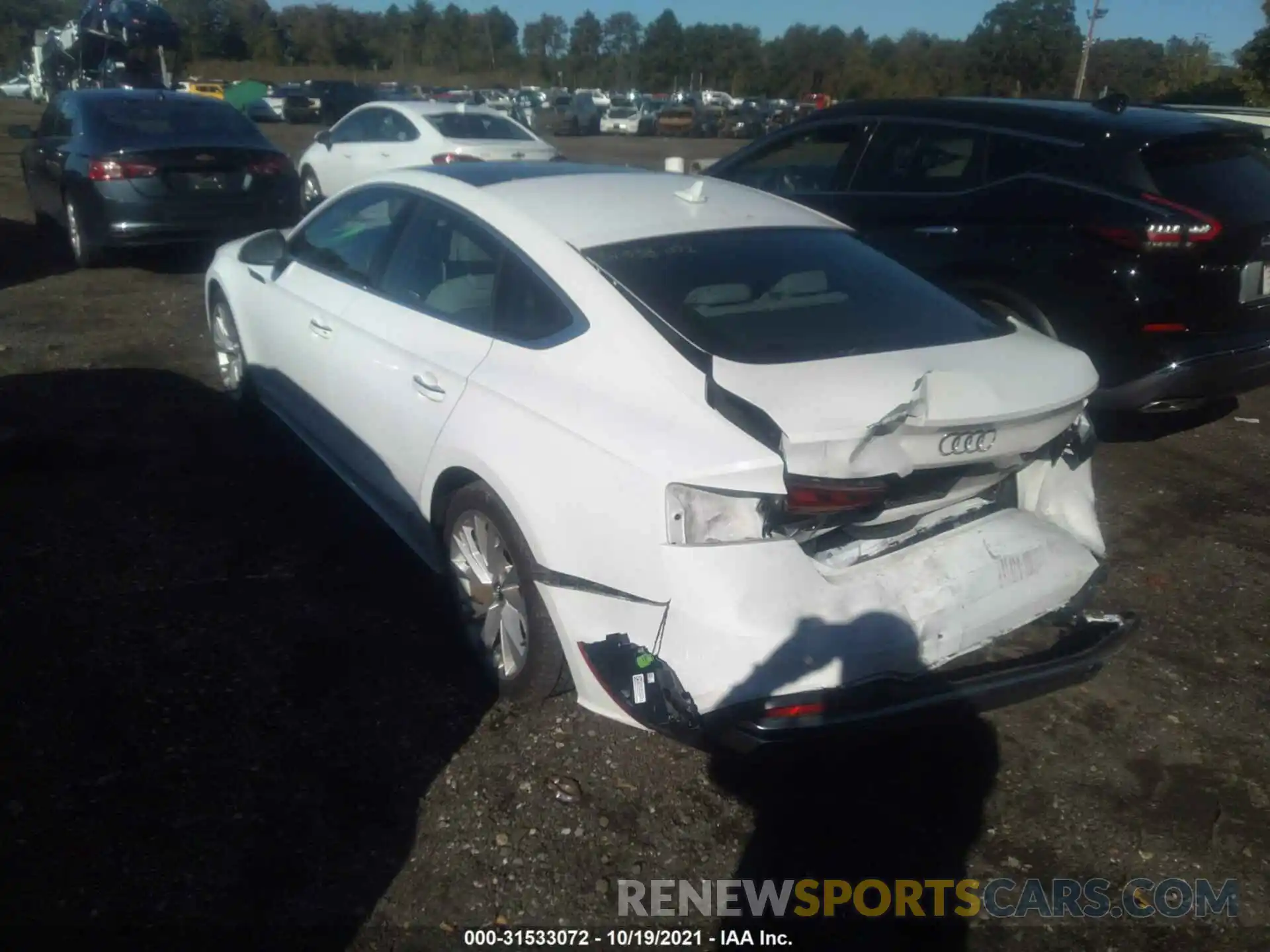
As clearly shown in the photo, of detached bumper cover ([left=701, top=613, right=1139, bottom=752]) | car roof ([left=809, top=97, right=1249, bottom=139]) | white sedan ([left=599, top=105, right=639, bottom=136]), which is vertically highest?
car roof ([left=809, top=97, right=1249, bottom=139])

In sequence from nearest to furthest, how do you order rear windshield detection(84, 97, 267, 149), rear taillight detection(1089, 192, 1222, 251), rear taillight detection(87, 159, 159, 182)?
rear taillight detection(1089, 192, 1222, 251) < rear taillight detection(87, 159, 159, 182) < rear windshield detection(84, 97, 267, 149)

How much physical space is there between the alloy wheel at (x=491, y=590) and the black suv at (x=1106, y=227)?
230 cm

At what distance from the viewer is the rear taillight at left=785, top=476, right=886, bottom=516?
8.79 ft

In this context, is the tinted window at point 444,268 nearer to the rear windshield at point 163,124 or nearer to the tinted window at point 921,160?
the tinted window at point 921,160

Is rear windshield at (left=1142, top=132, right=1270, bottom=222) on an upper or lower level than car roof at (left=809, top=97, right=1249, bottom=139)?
lower

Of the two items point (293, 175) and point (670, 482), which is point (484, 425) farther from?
point (293, 175)

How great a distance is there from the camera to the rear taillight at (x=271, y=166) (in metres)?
9.34

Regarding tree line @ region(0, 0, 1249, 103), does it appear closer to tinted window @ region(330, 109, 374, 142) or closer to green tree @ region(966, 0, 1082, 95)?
green tree @ region(966, 0, 1082, 95)

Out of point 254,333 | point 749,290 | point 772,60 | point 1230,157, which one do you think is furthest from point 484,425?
point 772,60

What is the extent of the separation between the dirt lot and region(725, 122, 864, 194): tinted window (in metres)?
2.95

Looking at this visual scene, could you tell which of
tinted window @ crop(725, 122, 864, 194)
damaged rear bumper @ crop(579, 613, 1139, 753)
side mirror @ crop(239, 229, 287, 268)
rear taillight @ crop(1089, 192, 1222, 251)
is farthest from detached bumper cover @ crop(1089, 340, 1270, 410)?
side mirror @ crop(239, 229, 287, 268)

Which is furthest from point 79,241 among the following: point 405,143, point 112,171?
point 405,143

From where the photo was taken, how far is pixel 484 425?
3.29 metres

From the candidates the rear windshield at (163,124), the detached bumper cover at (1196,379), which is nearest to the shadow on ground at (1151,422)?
the detached bumper cover at (1196,379)
